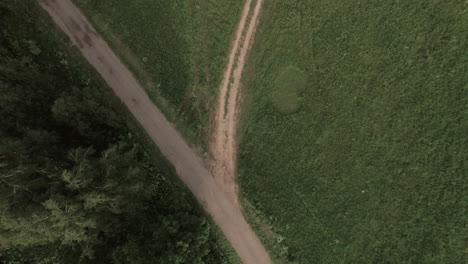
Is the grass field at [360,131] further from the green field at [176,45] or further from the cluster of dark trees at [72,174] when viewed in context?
the cluster of dark trees at [72,174]

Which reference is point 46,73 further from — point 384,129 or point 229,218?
point 384,129

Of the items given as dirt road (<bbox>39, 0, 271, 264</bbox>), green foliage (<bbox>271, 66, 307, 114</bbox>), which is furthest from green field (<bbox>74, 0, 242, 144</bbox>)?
green foliage (<bbox>271, 66, 307, 114</bbox>)

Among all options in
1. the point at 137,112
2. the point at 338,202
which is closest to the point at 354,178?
the point at 338,202

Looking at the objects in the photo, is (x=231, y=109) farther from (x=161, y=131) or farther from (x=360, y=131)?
(x=360, y=131)

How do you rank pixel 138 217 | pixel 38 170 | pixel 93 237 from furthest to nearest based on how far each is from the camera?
pixel 138 217 < pixel 93 237 < pixel 38 170

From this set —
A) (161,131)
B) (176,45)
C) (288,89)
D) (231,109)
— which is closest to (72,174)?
(161,131)

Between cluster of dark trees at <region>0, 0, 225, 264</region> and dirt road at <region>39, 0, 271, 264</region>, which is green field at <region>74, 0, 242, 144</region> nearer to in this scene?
dirt road at <region>39, 0, 271, 264</region>
